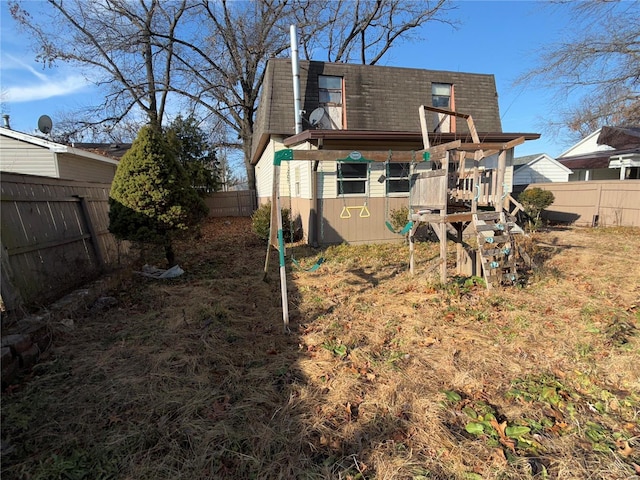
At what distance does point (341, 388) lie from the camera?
9.17 feet

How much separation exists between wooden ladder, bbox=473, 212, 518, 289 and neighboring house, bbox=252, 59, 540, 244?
2.97 m

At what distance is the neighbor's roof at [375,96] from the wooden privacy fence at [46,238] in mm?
6704

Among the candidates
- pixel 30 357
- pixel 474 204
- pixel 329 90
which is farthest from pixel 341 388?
pixel 329 90

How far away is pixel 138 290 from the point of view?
5.28 m

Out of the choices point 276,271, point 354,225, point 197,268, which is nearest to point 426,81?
point 354,225

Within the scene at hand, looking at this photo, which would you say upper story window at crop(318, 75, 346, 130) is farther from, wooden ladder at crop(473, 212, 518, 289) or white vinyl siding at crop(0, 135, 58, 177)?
white vinyl siding at crop(0, 135, 58, 177)

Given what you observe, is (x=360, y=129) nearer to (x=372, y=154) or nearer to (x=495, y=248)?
(x=372, y=154)

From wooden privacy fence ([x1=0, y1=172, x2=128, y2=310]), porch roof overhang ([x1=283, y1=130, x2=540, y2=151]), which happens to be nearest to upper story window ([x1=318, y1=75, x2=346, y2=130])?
porch roof overhang ([x1=283, y1=130, x2=540, y2=151])

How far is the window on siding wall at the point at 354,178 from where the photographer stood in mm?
9172

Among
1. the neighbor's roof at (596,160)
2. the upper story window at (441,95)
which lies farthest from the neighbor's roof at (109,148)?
the neighbor's roof at (596,160)

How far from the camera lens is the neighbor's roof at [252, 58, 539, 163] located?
11094mm

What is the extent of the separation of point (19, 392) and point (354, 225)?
777 centimetres

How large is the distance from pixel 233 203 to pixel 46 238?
14969mm

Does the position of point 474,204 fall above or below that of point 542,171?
above
